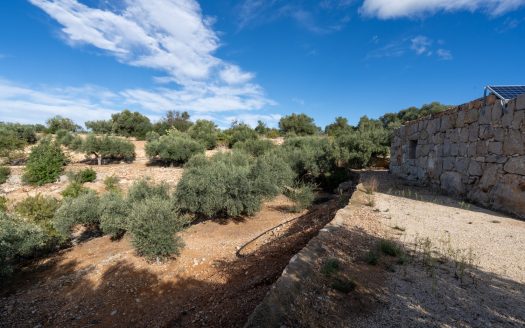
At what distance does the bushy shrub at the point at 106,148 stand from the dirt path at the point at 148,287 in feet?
58.6

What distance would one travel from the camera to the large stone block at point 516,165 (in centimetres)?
613

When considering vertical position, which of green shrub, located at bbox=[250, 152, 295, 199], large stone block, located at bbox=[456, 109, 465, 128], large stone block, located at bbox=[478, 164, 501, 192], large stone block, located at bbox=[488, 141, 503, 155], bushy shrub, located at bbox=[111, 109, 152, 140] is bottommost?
green shrub, located at bbox=[250, 152, 295, 199]

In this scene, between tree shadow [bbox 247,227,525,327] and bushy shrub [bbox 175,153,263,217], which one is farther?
bushy shrub [bbox 175,153,263,217]

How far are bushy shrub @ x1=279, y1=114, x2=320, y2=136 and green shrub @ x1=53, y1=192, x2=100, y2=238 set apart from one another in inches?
1219

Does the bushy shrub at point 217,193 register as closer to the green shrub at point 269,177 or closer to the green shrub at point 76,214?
the green shrub at point 269,177

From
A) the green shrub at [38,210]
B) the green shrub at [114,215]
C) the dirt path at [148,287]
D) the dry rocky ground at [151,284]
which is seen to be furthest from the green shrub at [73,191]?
the dirt path at [148,287]

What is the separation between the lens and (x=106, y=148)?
23219 millimetres

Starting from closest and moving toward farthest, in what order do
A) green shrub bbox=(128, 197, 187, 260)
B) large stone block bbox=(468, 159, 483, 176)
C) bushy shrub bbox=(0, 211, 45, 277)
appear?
bushy shrub bbox=(0, 211, 45, 277) < green shrub bbox=(128, 197, 187, 260) < large stone block bbox=(468, 159, 483, 176)

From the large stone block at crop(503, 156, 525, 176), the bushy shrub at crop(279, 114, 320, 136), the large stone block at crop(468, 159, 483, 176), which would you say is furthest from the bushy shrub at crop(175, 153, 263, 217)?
the bushy shrub at crop(279, 114, 320, 136)

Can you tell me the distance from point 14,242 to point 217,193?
15.7 feet

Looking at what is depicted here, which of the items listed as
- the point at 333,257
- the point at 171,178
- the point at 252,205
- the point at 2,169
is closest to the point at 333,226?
the point at 333,257

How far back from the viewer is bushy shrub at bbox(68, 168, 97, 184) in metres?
16.6

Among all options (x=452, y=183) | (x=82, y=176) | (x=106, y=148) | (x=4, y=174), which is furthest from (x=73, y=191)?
(x=452, y=183)

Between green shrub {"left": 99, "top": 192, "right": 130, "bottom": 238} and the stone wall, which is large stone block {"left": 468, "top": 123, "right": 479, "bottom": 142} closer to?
the stone wall
